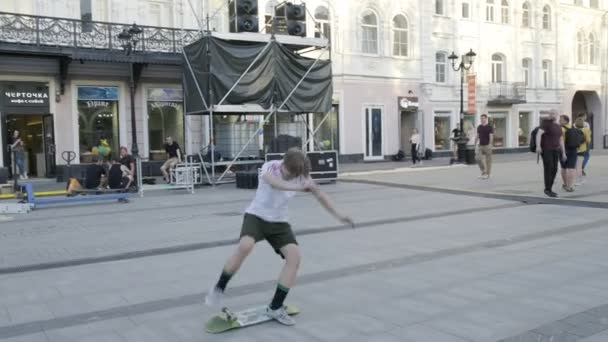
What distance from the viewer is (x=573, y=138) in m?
13.3

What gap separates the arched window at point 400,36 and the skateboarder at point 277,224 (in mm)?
27156

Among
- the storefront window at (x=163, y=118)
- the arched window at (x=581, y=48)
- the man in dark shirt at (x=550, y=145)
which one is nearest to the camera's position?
the man in dark shirt at (x=550, y=145)

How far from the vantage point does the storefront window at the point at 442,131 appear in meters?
32.8

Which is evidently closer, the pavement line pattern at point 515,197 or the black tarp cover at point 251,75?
the pavement line pattern at point 515,197

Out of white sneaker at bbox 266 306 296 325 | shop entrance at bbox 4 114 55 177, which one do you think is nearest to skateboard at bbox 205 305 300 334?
white sneaker at bbox 266 306 296 325

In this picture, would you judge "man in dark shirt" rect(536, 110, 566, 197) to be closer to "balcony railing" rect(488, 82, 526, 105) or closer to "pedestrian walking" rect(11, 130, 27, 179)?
"pedestrian walking" rect(11, 130, 27, 179)

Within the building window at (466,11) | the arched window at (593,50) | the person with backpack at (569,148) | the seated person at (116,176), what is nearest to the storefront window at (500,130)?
the building window at (466,11)

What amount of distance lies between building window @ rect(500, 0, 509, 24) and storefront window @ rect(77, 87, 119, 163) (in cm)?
2426

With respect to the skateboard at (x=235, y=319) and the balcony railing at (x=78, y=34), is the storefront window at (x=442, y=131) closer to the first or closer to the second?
the balcony railing at (x=78, y=34)

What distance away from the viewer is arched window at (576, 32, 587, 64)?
4044 centimetres

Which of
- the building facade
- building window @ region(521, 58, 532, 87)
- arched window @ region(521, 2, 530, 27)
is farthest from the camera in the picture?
building window @ region(521, 58, 532, 87)

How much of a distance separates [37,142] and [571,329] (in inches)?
825

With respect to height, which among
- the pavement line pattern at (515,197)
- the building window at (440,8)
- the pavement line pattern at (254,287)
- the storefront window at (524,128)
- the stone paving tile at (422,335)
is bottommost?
the stone paving tile at (422,335)

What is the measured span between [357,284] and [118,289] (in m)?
2.51
